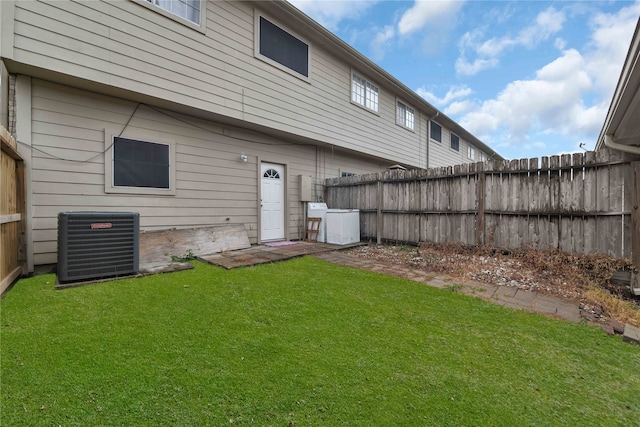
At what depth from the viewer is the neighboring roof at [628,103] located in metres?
2.43

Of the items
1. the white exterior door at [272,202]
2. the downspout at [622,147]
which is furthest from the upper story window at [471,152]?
the white exterior door at [272,202]

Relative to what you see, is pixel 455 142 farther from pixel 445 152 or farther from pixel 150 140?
pixel 150 140

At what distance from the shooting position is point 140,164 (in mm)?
4957

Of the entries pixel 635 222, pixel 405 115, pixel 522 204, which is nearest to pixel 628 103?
pixel 635 222

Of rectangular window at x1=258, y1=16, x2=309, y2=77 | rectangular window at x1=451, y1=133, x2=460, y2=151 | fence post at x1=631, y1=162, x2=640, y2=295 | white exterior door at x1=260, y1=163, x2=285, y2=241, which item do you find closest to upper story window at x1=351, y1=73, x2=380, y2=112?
rectangular window at x1=258, y1=16, x2=309, y2=77

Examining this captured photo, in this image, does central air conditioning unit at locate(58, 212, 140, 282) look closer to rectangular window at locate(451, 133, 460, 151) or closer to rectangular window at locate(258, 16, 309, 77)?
rectangular window at locate(258, 16, 309, 77)

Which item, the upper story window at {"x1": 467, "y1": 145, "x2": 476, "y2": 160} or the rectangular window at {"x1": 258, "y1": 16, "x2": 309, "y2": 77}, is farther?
the upper story window at {"x1": 467, "y1": 145, "x2": 476, "y2": 160}

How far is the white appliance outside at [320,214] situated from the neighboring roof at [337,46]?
4.41 m

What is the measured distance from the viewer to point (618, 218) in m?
3.76

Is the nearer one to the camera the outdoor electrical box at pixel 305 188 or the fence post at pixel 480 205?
the fence post at pixel 480 205

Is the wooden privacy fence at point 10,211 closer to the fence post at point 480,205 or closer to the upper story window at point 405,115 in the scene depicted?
the fence post at point 480,205

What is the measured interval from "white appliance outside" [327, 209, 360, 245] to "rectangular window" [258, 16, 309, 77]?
3788 millimetres

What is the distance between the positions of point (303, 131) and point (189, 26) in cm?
315

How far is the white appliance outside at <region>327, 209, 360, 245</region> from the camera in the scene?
21.8ft
